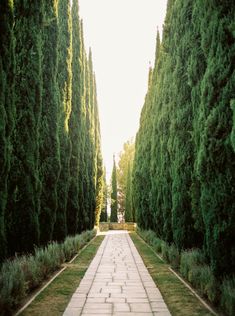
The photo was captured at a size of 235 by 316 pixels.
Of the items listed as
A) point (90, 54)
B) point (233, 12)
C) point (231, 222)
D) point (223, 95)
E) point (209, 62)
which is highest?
point (90, 54)

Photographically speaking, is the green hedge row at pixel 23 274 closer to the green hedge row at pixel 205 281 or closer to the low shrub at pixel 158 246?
the green hedge row at pixel 205 281

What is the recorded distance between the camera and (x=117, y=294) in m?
6.68

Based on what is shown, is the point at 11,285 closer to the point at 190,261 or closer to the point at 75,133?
the point at 190,261

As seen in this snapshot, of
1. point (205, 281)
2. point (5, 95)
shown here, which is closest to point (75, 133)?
point (5, 95)

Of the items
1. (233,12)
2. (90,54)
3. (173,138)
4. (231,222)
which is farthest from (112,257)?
(90,54)

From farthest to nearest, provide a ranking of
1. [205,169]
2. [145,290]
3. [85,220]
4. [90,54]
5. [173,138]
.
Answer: [90,54]
[85,220]
[173,138]
[145,290]
[205,169]

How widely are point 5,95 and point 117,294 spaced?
395 centimetres

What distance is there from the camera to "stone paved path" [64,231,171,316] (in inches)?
217

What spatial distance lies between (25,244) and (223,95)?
5.22 m

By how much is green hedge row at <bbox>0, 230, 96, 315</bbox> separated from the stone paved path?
0.82 m

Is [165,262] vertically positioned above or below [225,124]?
below

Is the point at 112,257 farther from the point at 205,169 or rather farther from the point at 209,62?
the point at 209,62

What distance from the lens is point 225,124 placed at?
5.83 metres

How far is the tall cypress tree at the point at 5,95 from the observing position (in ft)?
17.2
